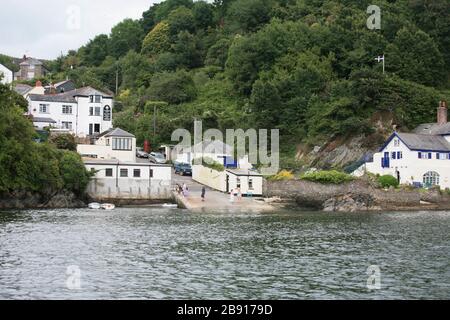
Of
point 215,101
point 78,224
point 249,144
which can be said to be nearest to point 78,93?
point 215,101

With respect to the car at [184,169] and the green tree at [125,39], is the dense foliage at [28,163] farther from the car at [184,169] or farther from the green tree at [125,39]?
the green tree at [125,39]

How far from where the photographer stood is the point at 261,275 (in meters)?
30.3

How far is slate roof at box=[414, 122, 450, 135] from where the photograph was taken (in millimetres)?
79812

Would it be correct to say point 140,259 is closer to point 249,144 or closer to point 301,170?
point 301,170

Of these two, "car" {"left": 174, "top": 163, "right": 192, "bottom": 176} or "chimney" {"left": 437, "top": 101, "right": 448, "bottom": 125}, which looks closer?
"chimney" {"left": 437, "top": 101, "right": 448, "bottom": 125}

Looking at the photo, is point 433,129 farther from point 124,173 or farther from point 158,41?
point 158,41

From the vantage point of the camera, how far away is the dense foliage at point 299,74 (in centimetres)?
8500

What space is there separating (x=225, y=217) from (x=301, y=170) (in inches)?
970

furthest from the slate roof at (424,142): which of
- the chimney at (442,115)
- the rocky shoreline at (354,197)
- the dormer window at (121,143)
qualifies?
the dormer window at (121,143)

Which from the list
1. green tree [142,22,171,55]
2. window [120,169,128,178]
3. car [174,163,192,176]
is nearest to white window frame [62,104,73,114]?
car [174,163,192,176]

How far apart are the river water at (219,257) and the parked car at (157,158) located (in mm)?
32120

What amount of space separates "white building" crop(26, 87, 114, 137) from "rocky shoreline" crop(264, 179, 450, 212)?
37.9 meters

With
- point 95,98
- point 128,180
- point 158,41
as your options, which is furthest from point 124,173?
point 158,41

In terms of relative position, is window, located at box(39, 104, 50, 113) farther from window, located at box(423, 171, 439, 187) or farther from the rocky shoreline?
window, located at box(423, 171, 439, 187)
